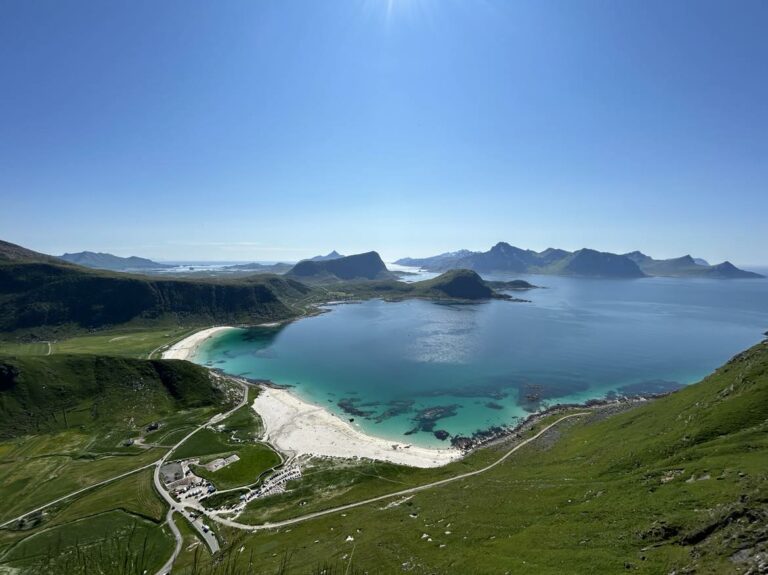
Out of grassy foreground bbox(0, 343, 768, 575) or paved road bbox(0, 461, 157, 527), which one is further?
paved road bbox(0, 461, 157, 527)

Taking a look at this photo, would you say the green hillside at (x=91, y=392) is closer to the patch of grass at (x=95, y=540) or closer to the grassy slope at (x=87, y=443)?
the grassy slope at (x=87, y=443)

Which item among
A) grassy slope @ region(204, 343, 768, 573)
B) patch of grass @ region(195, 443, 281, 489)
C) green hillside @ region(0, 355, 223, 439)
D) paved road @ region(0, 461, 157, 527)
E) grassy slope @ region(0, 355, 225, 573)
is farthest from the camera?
green hillside @ region(0, 355, 223, 439)

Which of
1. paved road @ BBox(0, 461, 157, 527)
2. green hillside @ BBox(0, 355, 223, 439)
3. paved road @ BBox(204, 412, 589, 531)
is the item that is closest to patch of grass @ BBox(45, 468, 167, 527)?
paved road @ BBox(0, 461, 157, 527)

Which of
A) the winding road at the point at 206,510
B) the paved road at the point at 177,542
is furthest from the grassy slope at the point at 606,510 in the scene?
the paved road at the point at 177,542

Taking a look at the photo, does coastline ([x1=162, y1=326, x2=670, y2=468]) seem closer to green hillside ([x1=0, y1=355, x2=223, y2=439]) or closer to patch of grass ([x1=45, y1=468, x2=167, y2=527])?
green hillside ([x1=0, y1=355, x2=223, y2=439])

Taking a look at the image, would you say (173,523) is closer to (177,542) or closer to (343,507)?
(177,542)

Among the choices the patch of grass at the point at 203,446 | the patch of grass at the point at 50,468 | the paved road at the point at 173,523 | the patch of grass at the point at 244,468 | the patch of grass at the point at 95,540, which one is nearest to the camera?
the patch of grass at the point at 95,540

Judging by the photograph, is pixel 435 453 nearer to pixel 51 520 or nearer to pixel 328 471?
pixel 328 471
